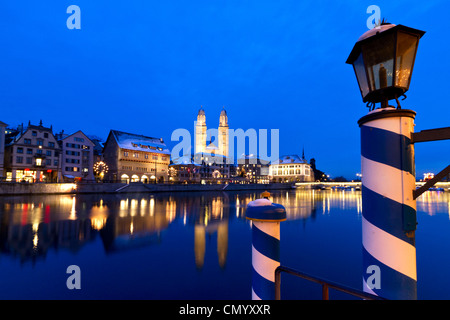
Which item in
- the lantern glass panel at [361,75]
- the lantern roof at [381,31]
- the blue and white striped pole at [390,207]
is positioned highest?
the lantern roof at [381,31]

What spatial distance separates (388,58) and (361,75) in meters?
0.37

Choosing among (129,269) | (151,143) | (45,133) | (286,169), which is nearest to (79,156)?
(45,133)

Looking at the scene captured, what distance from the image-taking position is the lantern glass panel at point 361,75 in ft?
9.63

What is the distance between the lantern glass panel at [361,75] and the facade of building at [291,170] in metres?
147

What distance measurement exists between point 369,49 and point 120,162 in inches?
2857

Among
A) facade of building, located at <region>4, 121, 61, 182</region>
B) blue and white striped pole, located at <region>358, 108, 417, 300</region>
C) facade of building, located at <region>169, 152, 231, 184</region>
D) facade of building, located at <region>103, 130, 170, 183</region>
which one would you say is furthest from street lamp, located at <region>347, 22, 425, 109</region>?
facade of building, located at <region>169, 152, 231, 184</region>

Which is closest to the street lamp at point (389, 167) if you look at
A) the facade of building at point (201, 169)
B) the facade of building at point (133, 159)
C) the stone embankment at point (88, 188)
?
the stone embankment at point (88, 188)

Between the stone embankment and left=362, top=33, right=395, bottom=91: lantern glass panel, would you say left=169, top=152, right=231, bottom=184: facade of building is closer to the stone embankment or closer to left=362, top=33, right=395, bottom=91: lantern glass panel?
the stone embankment

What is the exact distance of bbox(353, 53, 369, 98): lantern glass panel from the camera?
294cm

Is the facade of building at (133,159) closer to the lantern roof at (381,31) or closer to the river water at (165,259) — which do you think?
the river water at (165,259)

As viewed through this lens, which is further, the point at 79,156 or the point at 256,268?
the point at 79,156

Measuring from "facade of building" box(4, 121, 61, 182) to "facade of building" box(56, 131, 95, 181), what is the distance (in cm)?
231

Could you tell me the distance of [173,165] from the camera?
311 ft
